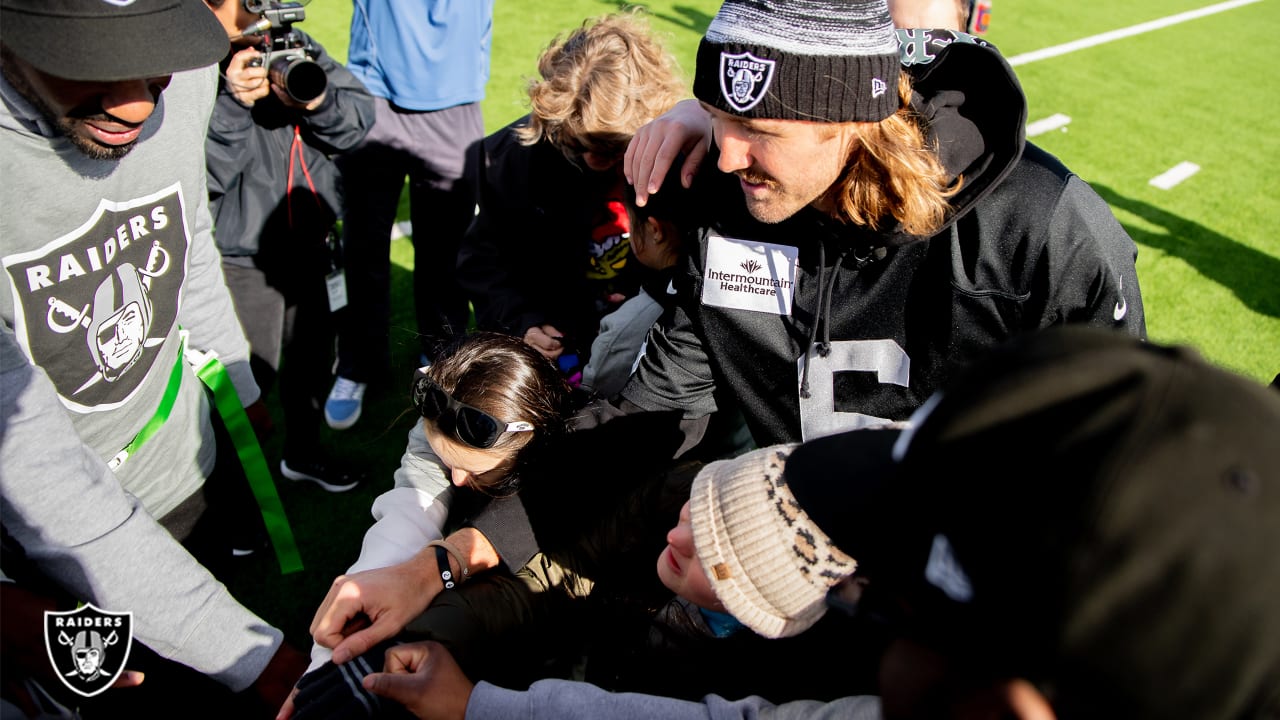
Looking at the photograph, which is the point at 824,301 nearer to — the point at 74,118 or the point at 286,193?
the point at 74,118

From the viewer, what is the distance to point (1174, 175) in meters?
7.91

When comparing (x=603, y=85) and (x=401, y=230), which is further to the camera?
(x=401, y=230)

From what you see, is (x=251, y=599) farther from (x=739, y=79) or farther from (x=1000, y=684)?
(x=1000, y=684)

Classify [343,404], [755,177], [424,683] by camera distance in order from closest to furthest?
[424,683] < [755,177] < [343,404]

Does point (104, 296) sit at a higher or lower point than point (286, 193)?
higher

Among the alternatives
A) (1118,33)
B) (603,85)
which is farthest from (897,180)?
(1118,33)

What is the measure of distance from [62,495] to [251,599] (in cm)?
188

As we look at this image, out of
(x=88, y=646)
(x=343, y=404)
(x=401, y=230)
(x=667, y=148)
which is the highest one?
(x=667, y=148)

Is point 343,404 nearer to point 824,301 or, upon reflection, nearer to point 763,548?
point 824,301

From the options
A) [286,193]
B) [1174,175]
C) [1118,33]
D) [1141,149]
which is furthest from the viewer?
[1118,33]

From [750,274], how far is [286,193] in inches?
84.7

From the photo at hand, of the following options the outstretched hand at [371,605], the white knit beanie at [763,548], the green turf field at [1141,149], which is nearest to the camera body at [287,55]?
the green turf field at [1141,149]

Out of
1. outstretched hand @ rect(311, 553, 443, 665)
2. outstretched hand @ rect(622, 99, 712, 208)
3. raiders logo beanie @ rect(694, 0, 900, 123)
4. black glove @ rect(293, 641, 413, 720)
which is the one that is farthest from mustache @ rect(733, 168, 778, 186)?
black glove @ rect(293, 641, 413, 720)

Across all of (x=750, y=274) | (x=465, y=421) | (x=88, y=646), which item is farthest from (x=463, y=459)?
→ (x=88, y=646)
